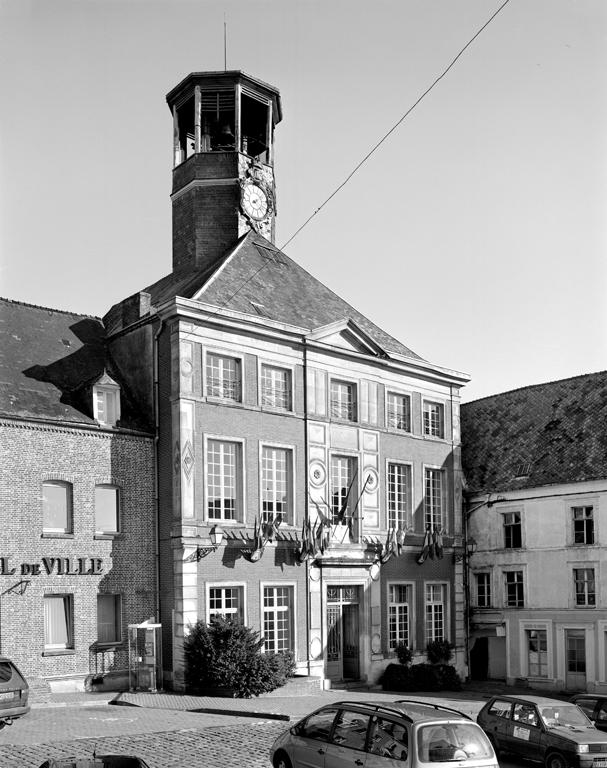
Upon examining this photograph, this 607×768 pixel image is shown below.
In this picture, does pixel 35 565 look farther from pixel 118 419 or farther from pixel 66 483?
pixel 118 419

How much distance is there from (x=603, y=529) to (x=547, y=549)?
2533mm

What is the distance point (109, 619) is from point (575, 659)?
17458 millimetres

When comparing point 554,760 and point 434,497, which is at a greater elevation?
point 434,497

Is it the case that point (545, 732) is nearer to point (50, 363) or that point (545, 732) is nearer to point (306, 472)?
point (306, 472)

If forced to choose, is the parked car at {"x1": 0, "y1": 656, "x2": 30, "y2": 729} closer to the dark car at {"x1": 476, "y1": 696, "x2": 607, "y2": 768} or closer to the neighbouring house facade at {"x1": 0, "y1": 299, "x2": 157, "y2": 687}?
the neighbouring house facade at {"x1": 0, "y1": 299, "x2": 157, "y2": 687}

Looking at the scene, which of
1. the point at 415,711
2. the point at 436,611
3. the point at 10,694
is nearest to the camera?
Result: the point at 415,711

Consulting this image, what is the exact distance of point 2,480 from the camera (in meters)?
26.2

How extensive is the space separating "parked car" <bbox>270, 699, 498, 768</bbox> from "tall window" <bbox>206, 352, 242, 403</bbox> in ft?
53.6

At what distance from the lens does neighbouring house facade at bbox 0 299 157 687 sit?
26172 mm

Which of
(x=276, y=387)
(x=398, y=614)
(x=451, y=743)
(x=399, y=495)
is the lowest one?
(x=398, y=614)

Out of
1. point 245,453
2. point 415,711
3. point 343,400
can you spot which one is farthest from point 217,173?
point 415,711

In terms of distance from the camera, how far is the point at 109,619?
1105 inches

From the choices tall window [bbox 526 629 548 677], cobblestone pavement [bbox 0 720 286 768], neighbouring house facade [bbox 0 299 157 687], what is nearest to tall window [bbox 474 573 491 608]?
tall window [bbox 526 629 548 677]

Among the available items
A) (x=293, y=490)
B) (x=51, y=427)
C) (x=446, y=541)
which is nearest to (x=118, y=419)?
(x=51, y=427)
